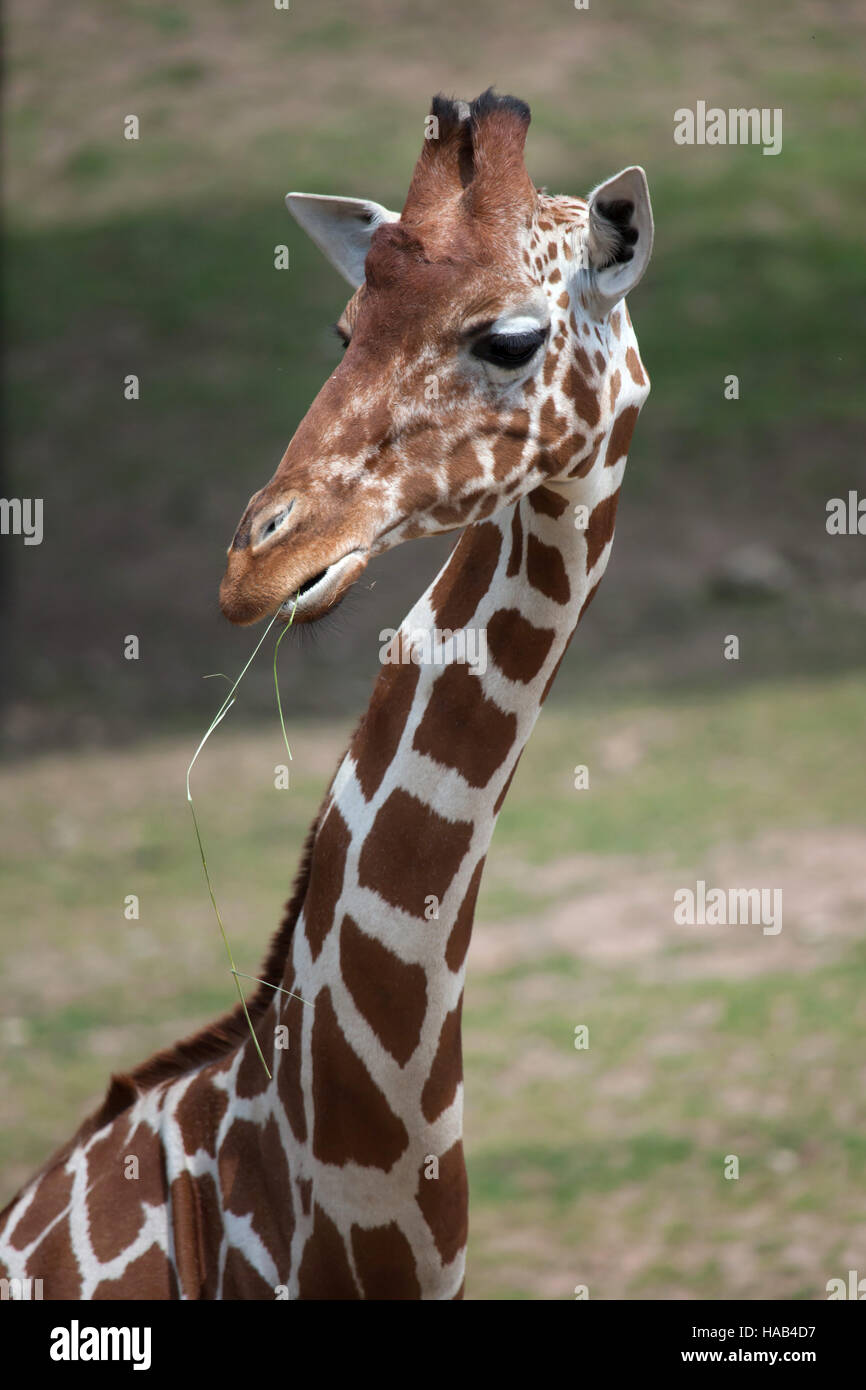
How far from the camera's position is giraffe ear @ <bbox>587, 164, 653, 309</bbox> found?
2.49 m

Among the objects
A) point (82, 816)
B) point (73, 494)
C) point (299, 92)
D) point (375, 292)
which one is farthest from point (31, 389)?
point (375, 292)

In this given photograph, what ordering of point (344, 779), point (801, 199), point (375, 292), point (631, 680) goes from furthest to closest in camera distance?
point (801, 199) → point (631, 680) → point (344, 779) → point (375, 292)

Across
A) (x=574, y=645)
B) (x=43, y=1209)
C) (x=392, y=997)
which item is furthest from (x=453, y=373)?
(x=574, y=645)

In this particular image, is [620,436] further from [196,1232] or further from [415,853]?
[196,1232]

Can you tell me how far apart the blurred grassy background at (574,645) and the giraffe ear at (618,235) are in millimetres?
1585

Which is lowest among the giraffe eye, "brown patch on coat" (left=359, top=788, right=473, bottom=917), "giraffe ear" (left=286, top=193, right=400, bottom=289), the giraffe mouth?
"brown patch on coat" (left=359, top=788, right=473, bottom=917)

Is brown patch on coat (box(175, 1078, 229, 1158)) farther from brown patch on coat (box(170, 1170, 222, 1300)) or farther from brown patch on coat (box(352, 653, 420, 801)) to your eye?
brown patch on coat (box(352, 653, 420, 801))

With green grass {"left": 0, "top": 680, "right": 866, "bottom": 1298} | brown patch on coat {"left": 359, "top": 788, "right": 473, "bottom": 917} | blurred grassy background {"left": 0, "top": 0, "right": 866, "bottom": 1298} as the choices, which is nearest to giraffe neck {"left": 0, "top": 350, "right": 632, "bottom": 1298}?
brown patch on coat {"left": 359, "top": 788, "right": 473, "bottom": 917}

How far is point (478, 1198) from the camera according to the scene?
18.1ft

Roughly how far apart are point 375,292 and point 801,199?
16.4m

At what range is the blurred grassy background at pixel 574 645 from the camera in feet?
19.8

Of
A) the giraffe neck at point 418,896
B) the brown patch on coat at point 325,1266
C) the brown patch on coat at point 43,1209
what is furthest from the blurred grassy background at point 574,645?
the brown patch on coat at point 325,1266

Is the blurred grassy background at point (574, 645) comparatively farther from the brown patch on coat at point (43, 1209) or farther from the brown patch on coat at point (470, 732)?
the brown patch on coat at point (43, 1209)
